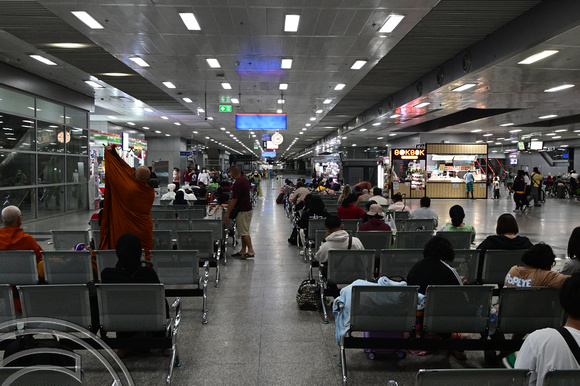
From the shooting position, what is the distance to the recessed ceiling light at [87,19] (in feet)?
25.5

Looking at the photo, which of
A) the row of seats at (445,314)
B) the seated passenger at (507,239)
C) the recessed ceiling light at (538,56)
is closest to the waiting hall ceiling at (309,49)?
the recessed ceiling light at (538,56)

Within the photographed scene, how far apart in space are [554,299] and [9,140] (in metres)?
14.9

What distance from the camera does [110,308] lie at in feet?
12.0

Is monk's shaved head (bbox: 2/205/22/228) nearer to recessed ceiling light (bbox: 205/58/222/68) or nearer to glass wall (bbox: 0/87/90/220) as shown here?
recessed ceiling light (bbox: 205/58/222/68)

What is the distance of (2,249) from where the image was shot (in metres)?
5.10

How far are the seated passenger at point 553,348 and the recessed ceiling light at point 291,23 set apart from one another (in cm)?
700

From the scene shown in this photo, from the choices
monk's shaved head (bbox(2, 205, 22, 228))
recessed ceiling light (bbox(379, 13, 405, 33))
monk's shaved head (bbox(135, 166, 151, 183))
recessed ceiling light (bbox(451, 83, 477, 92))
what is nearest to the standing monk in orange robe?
monk's shaved head (bbox(135, 166, 151, 183))

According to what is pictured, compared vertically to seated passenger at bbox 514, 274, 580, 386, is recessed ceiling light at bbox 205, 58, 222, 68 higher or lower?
higher

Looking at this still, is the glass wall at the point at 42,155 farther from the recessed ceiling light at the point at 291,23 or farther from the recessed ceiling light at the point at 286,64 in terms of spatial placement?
the recessed ceiling light at the point at 291,23

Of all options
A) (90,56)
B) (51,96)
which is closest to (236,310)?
(90,56)

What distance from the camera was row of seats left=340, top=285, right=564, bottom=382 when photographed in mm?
3574

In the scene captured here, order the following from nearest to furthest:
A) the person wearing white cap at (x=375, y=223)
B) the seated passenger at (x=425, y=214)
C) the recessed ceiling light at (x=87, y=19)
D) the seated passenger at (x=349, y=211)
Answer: the person wearing white cap at (x=375, y=223)
the recessed ceiling light at (x=87, y=19)
the seated passenger at (x=425, y=214)
the seated passenger at (x=349, y=211)

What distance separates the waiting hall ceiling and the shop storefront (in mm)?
9245

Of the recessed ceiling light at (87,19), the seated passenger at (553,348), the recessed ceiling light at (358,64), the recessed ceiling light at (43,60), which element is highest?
the recessed ceiling light at (43,60)
